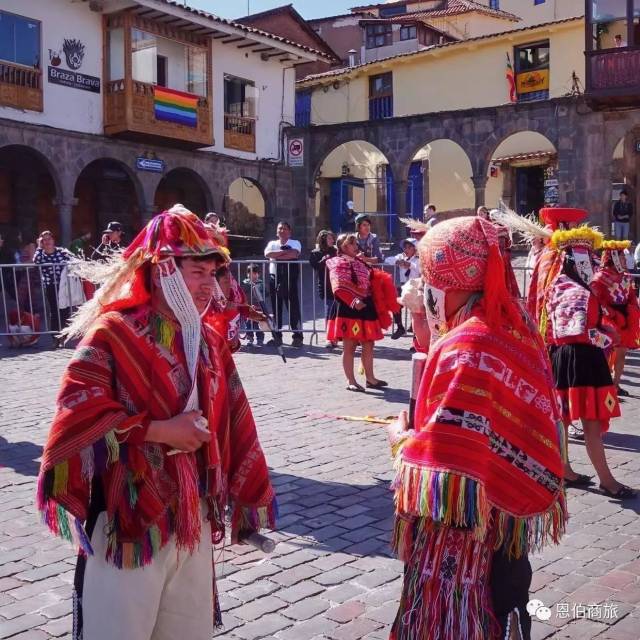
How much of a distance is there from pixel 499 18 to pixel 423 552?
122 ft

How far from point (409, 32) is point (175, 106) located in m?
15.3

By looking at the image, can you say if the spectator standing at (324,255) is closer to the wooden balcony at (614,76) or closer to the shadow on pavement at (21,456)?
the shadow on pavement at (21,456)

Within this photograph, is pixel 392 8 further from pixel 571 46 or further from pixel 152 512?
pixel 152 512

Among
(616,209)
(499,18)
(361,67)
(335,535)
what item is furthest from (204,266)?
(499,18)

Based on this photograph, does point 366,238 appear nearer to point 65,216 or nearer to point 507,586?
point 507,586

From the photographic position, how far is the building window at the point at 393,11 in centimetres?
4047

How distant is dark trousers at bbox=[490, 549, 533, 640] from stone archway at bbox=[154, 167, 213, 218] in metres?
25.1

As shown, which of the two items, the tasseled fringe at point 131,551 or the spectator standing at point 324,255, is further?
the spectator standing at point 324,255

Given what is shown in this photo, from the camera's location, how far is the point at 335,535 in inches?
193

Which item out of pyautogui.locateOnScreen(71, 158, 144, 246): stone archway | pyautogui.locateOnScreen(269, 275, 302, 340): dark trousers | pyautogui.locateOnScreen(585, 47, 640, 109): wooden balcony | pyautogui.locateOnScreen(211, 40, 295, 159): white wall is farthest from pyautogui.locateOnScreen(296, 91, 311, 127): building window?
pyautogui.locateOnScreen(269, 275, 302, 340): dark trousers

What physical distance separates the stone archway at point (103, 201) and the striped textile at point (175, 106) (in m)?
2.62

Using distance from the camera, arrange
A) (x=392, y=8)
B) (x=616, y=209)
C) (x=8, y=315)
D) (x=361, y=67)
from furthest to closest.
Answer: (x=392, y=8) < (x=361, y=67) < (x=616, y=209) < (x=8, y=315)

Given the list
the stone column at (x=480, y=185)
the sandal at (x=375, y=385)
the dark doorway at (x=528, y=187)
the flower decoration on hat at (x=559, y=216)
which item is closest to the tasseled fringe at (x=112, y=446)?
the flower decoration on hat at (x=559, y=216)

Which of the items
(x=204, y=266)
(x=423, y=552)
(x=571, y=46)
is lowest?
(x=423, y=552)
